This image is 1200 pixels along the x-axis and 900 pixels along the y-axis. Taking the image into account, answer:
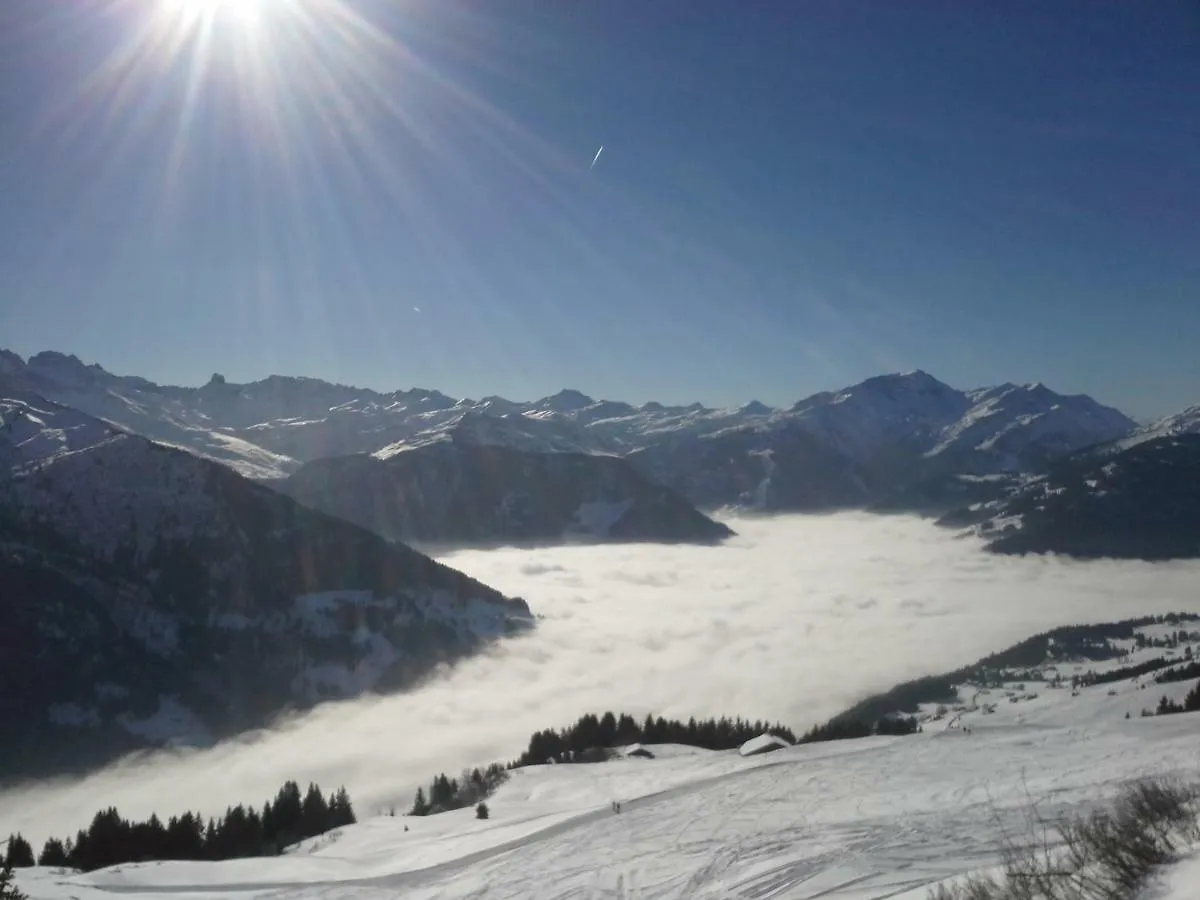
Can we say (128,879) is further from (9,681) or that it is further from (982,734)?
(9,681)

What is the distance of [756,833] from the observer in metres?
35.3

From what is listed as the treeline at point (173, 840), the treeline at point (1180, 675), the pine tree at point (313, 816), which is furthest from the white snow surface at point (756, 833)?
the treeline at point (1180, 675)

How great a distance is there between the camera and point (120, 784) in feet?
546

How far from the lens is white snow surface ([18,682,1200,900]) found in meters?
29.0

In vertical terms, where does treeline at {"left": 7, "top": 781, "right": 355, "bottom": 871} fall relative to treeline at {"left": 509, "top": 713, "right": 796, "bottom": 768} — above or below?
above

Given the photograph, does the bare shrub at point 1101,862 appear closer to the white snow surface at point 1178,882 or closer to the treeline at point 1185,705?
the white snow surface at point 1178,882

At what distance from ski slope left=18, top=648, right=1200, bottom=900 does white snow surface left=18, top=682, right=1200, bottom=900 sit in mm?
124

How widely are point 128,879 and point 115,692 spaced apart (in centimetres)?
18488

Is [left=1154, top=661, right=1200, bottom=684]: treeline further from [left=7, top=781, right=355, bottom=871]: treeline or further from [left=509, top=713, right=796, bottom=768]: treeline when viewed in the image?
[left=7, top=781, right=355, bottom=871]: treeline

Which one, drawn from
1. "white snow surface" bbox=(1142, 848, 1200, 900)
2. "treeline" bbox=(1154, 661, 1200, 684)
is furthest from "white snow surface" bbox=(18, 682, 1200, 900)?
"treeline" bbox=(1154, 661, 1200, 684)

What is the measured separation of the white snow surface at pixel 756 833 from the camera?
95.1 ft

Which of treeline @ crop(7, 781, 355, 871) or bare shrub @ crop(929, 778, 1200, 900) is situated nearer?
bare shrub @ crop(929, 778, 1200, 900)

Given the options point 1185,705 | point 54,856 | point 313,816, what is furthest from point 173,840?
point 1185,705

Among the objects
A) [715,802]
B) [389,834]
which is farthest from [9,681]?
[715,802]
